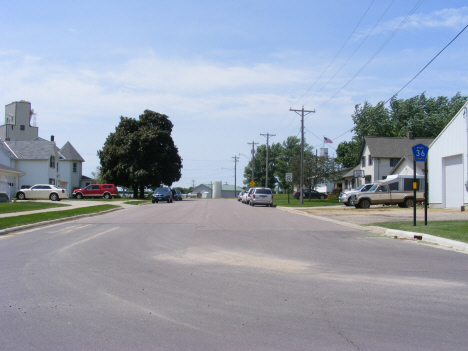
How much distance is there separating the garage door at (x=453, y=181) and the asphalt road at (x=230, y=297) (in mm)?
16945

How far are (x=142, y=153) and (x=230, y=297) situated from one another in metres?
51.9

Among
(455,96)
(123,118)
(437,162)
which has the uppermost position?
(455,96)

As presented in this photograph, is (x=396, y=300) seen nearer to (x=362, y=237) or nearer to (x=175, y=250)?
(x=175, y=250)

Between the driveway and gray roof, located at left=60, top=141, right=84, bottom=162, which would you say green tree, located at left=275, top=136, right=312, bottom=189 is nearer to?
gray roof, located at left=60, top=141, right=84, bottom=162

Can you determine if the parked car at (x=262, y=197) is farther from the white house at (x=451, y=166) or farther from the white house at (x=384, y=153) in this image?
the white house at (x=384, y=153)

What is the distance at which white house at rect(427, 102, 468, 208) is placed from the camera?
2550cm

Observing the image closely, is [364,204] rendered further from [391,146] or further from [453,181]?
[391,146]

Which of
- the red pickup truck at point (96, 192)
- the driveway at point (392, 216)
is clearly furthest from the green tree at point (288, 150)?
the driveway at point (392, 216)

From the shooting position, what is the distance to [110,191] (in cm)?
5262

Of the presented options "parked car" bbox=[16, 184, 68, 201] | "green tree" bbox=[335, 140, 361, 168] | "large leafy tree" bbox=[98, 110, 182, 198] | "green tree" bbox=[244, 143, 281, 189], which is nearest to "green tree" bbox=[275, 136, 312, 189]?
"green tree" bbox=[244, 143, 281, 189]

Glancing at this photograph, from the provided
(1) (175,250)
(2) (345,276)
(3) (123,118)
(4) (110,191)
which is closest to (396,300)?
(2) (345,276)

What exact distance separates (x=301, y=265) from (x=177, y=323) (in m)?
4.30

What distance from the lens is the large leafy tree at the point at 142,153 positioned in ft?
186

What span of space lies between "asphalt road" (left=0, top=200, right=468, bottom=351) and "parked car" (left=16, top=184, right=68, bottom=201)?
106 feet
